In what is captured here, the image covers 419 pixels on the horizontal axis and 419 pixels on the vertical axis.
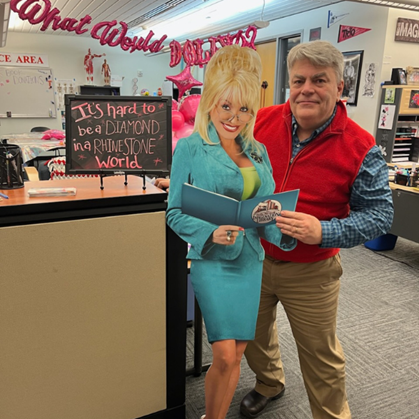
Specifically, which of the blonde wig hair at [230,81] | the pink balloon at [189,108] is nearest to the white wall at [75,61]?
the pink balloon at [189,108]

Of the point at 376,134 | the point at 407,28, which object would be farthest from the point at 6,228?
the point at 407,28

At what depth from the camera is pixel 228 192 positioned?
42.5 inches

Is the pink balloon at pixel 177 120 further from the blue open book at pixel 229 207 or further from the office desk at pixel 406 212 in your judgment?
the office desk at pixel 406 212

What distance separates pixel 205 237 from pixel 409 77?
4.66 metres

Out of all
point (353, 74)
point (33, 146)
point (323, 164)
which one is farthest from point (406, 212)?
point (33, 146)

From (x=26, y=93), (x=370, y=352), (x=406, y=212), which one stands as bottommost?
(x=370, y=352)

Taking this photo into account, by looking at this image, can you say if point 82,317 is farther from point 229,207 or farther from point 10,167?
point 229,207

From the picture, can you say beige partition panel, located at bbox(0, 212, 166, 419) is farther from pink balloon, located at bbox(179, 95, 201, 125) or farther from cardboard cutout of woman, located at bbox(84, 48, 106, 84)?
cardboard cutout of woman, located at bbox(84, 48, 106, 84)

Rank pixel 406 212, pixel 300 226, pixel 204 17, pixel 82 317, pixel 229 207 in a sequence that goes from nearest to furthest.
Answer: pixel 229 207, pixel 300 226, pixel 82 317, pixel 406 212, pixel 204 17

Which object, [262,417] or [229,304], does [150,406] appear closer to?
[262,417]

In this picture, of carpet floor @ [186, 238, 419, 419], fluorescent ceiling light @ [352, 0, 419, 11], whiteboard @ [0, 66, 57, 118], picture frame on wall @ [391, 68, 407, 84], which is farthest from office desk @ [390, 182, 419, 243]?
whiteboard @ [0, 66, 57, 118]

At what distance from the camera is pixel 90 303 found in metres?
1.45

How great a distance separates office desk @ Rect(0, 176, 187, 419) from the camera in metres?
1.32

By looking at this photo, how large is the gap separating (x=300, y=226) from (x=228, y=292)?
30cm
